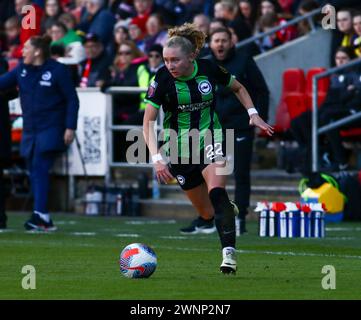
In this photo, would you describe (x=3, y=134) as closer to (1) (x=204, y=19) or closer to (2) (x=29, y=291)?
(1) (x=204, y=19)

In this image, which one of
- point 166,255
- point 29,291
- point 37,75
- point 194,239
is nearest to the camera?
point 29,291

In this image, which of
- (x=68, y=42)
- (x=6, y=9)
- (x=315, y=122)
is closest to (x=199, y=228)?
(x=315, y=122)

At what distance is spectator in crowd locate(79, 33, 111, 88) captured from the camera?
2288cm

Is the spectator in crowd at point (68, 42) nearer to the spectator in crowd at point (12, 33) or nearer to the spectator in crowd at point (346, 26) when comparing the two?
the spectator in crowd at point (12, 33)

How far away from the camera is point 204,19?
2200 centimetres

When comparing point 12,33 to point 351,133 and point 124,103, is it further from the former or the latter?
point 351,133

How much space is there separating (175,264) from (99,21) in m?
13.3

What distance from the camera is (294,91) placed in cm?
2139

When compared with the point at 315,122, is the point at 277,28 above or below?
above

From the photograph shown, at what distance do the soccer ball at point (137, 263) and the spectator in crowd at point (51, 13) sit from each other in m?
14.9

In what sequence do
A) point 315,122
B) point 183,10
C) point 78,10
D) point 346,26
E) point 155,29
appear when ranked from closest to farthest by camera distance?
point 315,122 → point 346,26 → point 155,29 → point 183,10 → point 78,10

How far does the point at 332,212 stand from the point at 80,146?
15.7 feet
